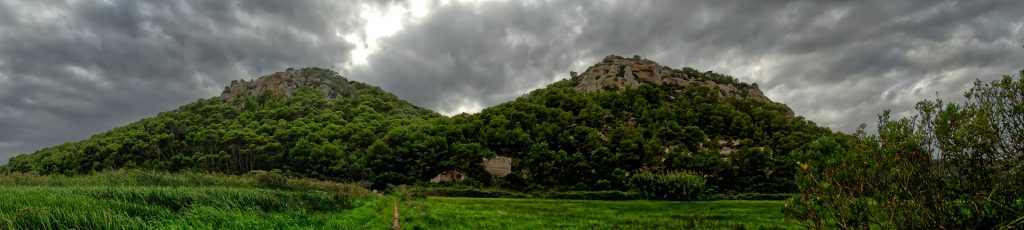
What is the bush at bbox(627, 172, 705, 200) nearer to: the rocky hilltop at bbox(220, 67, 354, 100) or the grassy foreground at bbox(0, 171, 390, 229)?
the grassy foreground at bbox(0, 171, 390, 229)

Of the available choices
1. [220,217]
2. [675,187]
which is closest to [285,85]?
[675,187]

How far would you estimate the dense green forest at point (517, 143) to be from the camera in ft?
255

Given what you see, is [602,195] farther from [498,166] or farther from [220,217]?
[220,217]

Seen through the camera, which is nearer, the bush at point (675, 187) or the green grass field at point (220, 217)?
the green grass field at point (220, 217)

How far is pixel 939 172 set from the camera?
356 inches

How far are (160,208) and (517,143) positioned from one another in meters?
74.2

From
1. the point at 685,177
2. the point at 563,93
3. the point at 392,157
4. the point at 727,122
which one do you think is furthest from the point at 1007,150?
the point at 563,93

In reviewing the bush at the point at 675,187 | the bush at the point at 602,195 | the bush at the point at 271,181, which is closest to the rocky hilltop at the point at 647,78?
the bush at the point at 602,195

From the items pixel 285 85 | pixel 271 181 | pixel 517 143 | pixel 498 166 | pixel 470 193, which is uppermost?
pixel 285 85

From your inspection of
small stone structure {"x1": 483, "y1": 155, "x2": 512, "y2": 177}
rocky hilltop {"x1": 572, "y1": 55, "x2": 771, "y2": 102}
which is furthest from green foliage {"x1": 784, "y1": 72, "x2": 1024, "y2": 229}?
rocky hilltop {"x1": 572, "y1": 55, "x2": 771, "y2": 102}

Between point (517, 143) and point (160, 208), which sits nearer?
point (160, 208)

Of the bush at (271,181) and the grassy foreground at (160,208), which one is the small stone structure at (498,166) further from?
the grassy foreground at (160,208)

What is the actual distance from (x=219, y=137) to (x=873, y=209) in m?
119

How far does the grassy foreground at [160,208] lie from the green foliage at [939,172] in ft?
47.3
